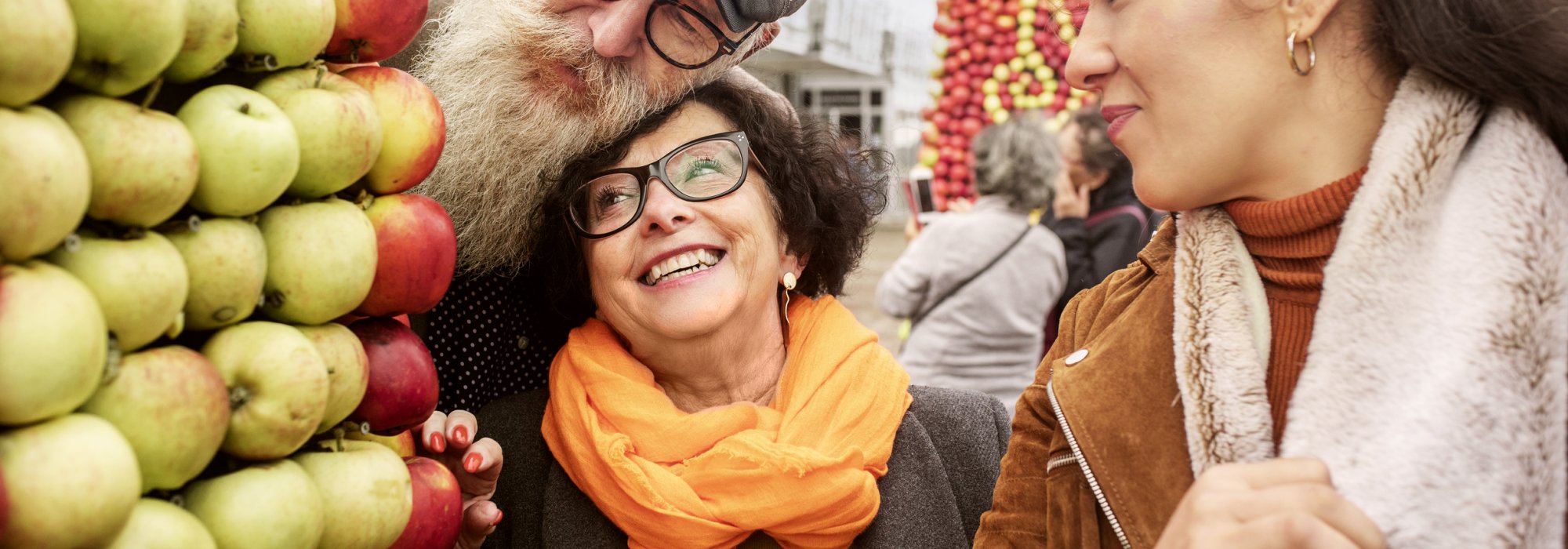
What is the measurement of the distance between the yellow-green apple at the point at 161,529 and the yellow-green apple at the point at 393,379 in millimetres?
280

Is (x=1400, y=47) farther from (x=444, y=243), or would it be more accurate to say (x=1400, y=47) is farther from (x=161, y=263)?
(x=161, y=263)

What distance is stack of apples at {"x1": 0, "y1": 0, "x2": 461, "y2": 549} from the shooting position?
760 mm

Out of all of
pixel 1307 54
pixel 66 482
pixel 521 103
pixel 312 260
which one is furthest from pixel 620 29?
pixel 66 482

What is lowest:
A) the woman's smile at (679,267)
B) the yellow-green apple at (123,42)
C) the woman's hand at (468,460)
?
the woman's hand at (468,460)

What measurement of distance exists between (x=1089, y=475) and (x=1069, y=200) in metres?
3.24

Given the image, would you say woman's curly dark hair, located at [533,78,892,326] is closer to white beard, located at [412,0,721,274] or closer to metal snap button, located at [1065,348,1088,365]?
white beard, located at [412,0,721,274]

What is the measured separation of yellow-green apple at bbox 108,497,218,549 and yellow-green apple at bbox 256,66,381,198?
0.34 meters

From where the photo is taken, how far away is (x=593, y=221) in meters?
1.93

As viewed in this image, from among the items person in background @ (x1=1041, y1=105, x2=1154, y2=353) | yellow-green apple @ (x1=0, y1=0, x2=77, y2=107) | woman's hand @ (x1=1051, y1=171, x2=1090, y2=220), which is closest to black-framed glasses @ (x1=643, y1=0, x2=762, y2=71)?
yellow-green apple @ (x1=0, y1=0, x2=77, y2=107)

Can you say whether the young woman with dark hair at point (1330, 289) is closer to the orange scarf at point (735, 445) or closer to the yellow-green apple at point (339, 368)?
the orange scarf at point (735, 445)

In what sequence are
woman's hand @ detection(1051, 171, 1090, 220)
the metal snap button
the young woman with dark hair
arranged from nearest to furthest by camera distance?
1. the young woman with dark hair
2. the metal snap button
3. woman's hand @ detection(1051, 171, 1090, 220)

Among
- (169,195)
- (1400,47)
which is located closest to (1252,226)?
(1400,47)

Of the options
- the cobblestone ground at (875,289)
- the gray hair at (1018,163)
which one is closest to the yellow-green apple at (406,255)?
the gray hair at (1018,163)

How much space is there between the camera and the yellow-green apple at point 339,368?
1.07 metres
